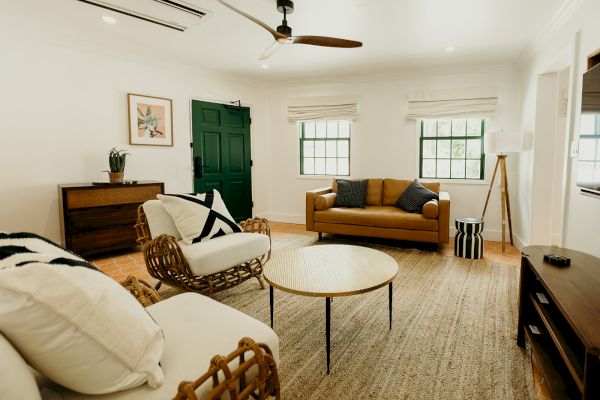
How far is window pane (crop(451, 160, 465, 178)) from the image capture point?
5.35 metres

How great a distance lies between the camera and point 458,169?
17.7 ft

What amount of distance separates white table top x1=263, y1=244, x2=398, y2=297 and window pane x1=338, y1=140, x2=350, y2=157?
138 inches

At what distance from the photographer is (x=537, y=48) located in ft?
13.1

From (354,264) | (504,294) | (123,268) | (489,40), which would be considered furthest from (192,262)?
(489,40)

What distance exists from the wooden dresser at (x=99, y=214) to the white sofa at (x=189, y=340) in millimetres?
2735

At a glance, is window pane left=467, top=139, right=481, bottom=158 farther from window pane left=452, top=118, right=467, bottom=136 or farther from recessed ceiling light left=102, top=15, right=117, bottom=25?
recessed ceiling light left=102, top=15, right=117, bottom=25

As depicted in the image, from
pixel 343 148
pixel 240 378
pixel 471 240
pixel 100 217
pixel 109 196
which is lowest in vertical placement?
pixel 471 240

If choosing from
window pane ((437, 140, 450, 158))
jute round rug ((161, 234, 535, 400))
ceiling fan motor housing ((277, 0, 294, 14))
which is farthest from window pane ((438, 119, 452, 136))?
ceiling fan motor housing ((277, 0, 294, 14))

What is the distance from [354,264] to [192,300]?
1146 millimetres

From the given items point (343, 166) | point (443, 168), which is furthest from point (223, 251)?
point (443, 168)

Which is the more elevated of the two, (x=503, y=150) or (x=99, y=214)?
(x=503, y=150)

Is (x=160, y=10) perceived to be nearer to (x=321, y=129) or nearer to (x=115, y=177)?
(x=115, y=177)

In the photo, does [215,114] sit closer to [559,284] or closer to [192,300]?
[192,300]

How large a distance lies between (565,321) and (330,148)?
483 centimetres
